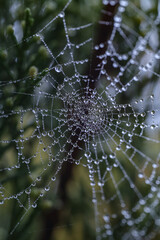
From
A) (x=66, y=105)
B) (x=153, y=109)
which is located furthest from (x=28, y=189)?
(x=153, y=109)

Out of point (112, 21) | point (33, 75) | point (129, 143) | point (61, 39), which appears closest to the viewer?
point (33, 75)

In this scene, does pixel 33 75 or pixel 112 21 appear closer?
pixel 33 75

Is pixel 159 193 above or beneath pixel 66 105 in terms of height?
beneath

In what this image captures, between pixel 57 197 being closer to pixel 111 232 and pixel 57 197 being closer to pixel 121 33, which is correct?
pixel 111 232

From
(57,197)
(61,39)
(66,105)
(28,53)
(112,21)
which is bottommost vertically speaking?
(57,197)

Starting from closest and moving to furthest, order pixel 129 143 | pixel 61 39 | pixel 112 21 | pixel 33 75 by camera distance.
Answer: pixel 33 75
pixel 112 21
pixel 61 39
pixel 129 143

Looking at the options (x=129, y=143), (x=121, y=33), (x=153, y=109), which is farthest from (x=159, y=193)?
(x=121, y=33)
